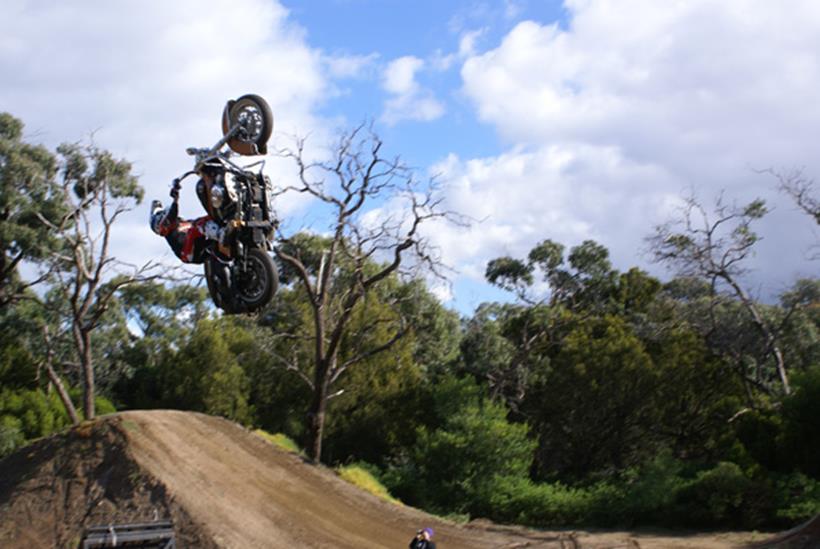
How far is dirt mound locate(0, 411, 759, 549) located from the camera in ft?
73.2

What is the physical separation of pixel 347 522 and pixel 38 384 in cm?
2060

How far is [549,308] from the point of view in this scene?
45438 millimetres

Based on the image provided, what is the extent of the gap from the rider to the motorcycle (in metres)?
0.48

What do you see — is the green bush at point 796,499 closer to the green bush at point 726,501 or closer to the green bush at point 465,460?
the green bush at point 726,501

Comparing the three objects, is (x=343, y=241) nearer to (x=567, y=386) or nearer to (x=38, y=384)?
(x=567, y=386)

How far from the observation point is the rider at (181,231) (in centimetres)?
→ 1139

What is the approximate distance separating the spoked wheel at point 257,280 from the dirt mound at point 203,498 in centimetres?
1287

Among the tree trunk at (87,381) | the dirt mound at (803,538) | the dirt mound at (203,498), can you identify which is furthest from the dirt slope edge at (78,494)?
the dirt mound at (803,538)

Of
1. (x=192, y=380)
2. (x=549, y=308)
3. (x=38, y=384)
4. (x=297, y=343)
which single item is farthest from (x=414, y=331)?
(x=38, y=384)

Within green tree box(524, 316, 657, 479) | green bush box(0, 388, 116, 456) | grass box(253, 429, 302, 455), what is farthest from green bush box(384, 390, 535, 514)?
green bush box(0, 388, 116, 456)

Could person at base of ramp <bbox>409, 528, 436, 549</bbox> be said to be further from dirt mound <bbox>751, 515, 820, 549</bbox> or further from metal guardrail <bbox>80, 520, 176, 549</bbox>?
dirt mound <bbox>751, 515, 820, 549</bbox>

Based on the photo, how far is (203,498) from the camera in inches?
938

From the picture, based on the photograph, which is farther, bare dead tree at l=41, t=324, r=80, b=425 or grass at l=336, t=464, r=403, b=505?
bare dead tree at l=41, t=324, r=80, b=425

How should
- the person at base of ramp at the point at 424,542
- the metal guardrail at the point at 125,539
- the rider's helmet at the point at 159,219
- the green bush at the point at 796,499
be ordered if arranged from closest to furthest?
1. the rider's helmet at the point at 159,219
2. the metal guardrail at the point at 125,539
3. the person at base of ramp at the point at 424,542
4. the green bush at the point at 796,499
